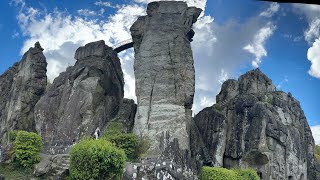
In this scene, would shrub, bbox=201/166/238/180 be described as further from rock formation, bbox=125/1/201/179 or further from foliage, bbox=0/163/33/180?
foliage, bbox=0/163/33/180

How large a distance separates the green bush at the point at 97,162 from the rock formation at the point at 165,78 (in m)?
11.5

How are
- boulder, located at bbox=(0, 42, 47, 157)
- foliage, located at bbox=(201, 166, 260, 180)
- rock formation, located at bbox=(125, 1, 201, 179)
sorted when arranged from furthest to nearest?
1. boulder, located at bbox=(0, 42, 47, 157)
2. rock formation, located at bbox=(125, 1, 201, 179)
3. foliage, located at bbox=(201, 166, 260, 180)

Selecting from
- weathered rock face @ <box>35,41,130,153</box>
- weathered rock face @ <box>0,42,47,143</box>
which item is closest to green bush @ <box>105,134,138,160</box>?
weathered rock face @ <box>35,41,130,153</box>

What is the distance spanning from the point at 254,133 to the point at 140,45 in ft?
68.9

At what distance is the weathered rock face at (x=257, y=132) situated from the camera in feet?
199

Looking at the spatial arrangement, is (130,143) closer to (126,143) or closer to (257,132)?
(126,143)

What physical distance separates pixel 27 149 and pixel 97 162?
33.7 ft

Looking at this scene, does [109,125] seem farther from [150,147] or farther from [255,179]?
[255,179]

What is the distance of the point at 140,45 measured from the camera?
6119 cm

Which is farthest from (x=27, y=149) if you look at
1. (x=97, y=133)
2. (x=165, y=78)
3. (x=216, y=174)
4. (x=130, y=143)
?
(x=216, y=174)

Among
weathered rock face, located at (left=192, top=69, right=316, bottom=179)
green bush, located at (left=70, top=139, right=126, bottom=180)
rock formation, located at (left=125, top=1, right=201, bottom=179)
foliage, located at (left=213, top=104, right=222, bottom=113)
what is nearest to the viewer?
green bush, located at (left=70, top=139, right=126, bottom=180)

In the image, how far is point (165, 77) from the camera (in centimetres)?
5706

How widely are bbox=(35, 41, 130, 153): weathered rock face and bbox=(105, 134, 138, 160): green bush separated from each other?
8002mm

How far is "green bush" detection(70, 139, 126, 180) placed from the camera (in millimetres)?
39375
